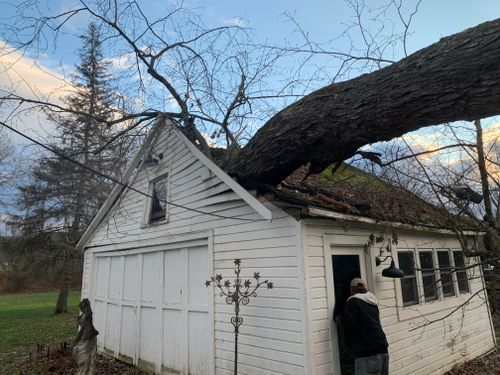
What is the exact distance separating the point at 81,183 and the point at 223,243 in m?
15.2

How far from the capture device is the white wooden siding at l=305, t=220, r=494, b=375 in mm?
5270

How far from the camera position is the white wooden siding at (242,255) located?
538 cm

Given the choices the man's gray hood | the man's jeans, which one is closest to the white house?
the man's jeans

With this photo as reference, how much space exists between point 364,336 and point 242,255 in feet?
7.51

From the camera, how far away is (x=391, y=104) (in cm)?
382

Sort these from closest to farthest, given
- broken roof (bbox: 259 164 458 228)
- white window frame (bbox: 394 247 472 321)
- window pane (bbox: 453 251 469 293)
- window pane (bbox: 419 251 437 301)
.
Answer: broken roof (bbox: 259 164 458 228) → white window frame (bbox: 394 247 472 321) → window pane (bbox: 419 251 437 301) → window pane (bbox: 453 251 469 293)

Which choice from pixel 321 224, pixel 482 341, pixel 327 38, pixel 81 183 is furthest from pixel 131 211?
pixel 81 183

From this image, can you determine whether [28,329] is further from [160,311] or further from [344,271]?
[344,271]

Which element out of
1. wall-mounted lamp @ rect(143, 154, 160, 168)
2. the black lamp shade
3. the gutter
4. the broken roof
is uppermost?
wall-mounted lamp @ rect(143, 154, 160, 168)

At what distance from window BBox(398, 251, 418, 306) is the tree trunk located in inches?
130

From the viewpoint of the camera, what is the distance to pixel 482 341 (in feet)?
31.0

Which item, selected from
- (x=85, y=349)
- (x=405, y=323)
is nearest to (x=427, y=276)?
(x=405, y=323)

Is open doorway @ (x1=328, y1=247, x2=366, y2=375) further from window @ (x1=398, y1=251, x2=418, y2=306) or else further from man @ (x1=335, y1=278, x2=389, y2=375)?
window @ (x1=398, y1=251, x2=418, y2=306)

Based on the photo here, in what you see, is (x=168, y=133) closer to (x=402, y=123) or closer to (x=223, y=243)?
(x=223, y=243)
